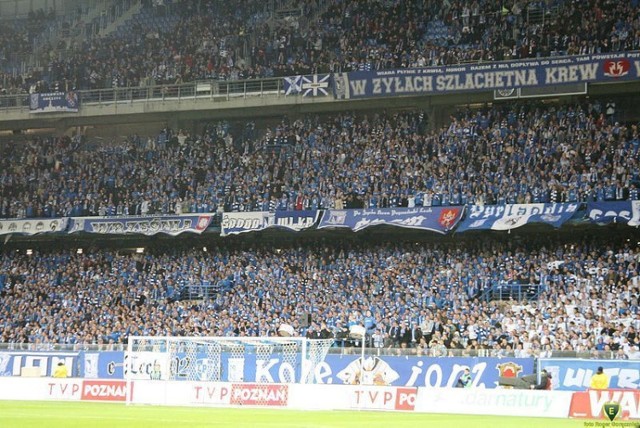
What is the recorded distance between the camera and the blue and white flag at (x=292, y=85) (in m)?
49.9

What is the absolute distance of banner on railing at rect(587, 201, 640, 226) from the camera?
4025cm

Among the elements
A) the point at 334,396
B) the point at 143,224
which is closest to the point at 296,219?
the point at 143,224

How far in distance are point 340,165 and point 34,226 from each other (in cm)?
1545

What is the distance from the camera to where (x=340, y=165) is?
48.8m

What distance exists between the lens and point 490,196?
43781mm

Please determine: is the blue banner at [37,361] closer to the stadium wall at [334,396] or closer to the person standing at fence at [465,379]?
the stadium wall at [334,396]

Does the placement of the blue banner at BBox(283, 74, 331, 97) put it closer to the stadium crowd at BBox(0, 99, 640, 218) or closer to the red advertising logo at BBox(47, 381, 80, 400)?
the stadium crowd at BBox(0, 99, 640, 218)

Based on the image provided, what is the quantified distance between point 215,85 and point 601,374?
28.5 meters

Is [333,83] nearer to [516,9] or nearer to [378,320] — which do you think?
[516,9]

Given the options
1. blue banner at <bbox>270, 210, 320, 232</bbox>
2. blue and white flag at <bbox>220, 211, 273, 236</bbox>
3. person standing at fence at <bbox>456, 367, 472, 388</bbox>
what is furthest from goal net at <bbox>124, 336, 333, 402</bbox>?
blue and white flag at <bbox>220, 211, 273, 236</bbox>

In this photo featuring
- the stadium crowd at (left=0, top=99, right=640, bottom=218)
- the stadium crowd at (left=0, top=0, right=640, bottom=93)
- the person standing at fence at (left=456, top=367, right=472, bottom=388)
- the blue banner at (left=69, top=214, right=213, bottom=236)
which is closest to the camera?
the person standing at fence at (left=456, top=367, right=472, bottom=388)

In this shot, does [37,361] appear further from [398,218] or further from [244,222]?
[398,218]

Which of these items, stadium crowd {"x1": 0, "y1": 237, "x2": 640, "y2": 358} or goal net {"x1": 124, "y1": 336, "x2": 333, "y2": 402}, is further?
stadium crowd {"x1": 0, "y1": 237, "x2": 640, "y2": 358}

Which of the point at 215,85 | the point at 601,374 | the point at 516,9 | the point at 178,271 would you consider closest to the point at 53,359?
the point at 178,271
